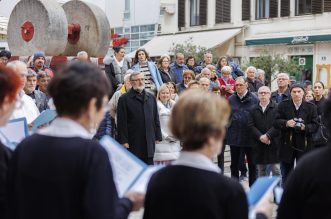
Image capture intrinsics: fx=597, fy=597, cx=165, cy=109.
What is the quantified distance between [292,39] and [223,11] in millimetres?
5601

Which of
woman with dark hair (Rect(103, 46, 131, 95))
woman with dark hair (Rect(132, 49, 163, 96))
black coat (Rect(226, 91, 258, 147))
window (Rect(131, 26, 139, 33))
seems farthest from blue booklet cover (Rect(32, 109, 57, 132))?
window (Rect(131, 26, 139, 33))

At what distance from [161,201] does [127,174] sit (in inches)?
17.2

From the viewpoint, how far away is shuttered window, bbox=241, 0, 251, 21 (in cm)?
3366

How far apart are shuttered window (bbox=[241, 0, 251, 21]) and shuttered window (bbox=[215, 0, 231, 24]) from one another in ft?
3.80

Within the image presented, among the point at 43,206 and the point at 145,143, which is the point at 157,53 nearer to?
the point at 145,143

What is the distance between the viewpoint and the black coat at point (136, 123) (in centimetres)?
836

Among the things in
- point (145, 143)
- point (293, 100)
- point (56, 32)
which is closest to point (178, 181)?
point (145, 143)

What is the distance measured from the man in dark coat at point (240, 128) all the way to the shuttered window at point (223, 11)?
25.9 meters

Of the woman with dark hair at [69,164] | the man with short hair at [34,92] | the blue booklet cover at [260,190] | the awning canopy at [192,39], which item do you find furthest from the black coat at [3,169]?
the awning canopy at [192,39]

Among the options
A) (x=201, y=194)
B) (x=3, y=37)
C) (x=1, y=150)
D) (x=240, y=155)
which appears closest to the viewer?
(x=201, y=194)

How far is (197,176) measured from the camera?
9.15 ft

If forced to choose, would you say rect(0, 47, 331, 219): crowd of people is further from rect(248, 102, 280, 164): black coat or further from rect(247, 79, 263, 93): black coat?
rect(247, 79, 263, 93): black coat

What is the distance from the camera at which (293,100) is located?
28.7 feet

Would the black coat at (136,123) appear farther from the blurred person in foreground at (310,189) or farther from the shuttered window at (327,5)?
the shuttered window at (327,5)
